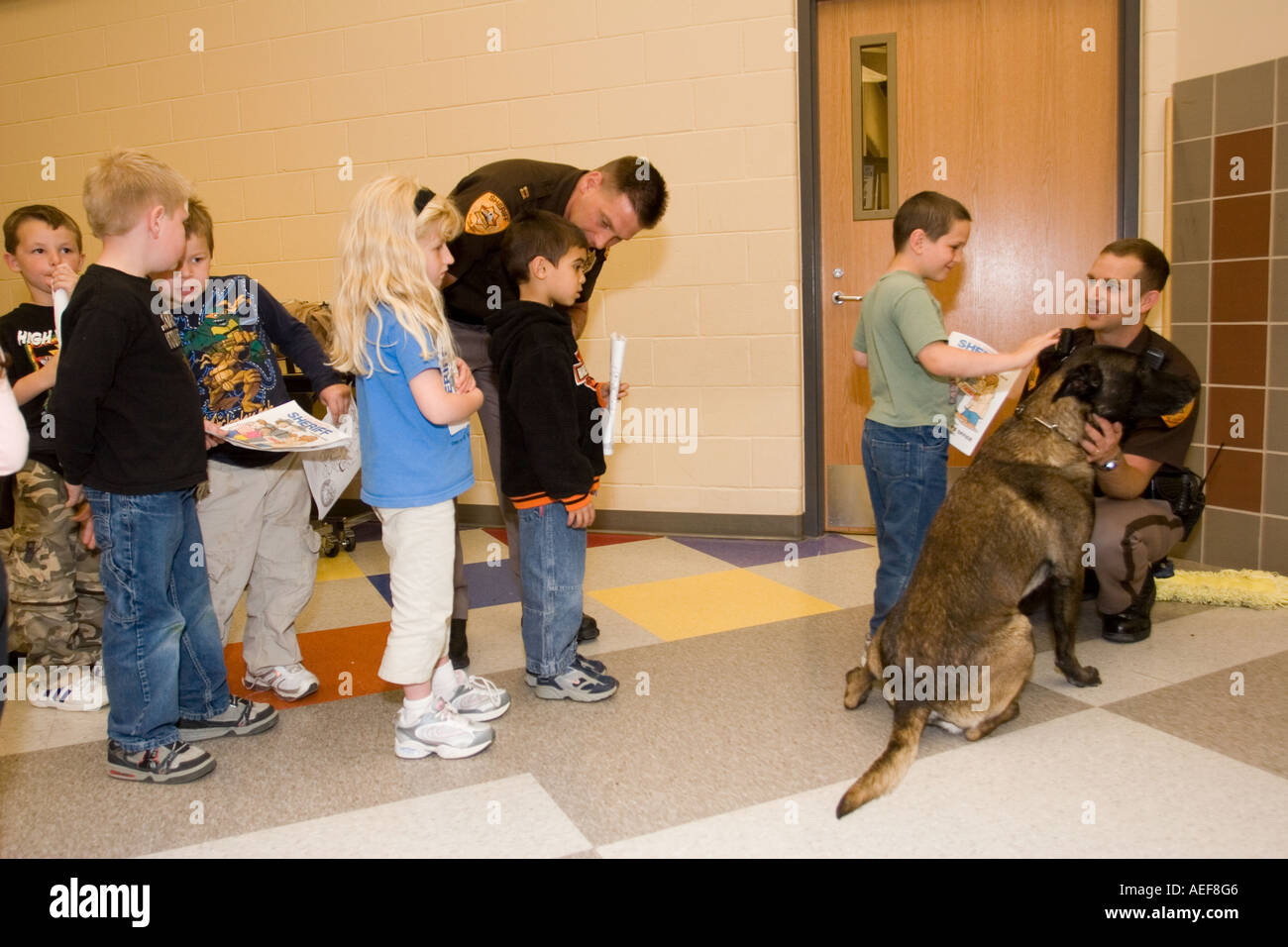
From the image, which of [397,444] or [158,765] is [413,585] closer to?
[397,444]

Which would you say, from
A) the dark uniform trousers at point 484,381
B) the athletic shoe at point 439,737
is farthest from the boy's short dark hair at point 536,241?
the athletic shoe at point 439,737

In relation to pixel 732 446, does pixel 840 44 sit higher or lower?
higher

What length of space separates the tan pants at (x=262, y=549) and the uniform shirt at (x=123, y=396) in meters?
0.35

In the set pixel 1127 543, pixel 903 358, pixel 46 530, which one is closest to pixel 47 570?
pixel 46 530

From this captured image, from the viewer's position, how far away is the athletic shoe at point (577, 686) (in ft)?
8.57

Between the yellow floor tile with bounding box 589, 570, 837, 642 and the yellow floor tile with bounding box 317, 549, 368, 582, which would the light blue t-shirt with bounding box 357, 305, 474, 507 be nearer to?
the yellow floor tile with bounding box 589, 570, 837, 642

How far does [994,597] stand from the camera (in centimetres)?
226

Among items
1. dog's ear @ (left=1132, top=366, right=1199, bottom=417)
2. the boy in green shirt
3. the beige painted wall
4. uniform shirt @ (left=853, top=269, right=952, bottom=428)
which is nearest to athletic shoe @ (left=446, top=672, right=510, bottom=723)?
the boy in green shirt

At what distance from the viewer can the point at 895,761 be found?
6.54 ft

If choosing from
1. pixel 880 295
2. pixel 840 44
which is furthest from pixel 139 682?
pixel 840 44

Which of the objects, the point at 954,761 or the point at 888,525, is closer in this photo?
the point at 954,761

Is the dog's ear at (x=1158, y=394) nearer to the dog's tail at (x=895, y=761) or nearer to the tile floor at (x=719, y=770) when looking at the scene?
the tile floor at (x=719, y=770)

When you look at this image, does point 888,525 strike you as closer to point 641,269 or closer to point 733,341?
point 733,341
